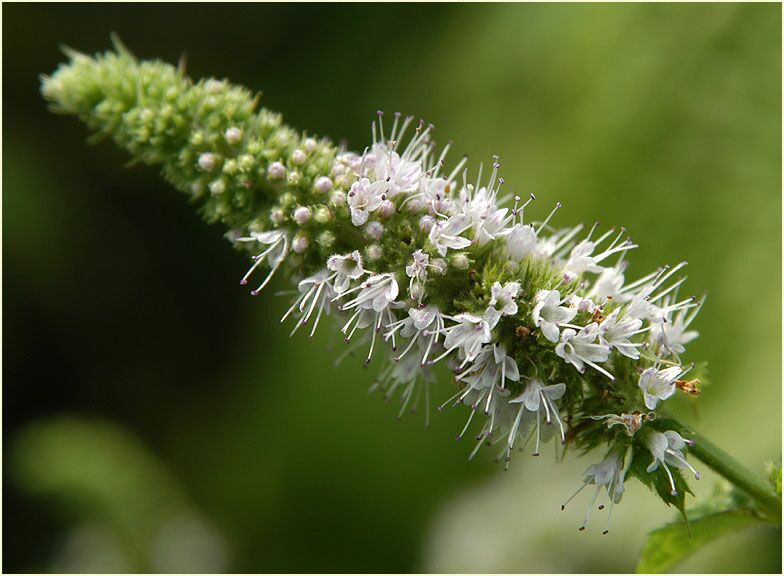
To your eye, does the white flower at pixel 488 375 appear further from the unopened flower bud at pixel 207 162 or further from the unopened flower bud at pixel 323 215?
the unopened flower bud at pixel 207 162

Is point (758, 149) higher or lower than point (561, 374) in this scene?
higher

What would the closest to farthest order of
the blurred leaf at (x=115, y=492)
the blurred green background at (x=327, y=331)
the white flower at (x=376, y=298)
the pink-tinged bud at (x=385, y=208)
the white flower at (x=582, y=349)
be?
the white flower at (x=582, y=349) < the white flower at (x=376, y=298) < the pink-tinged bud at (x=385, y=208) < the blurred green background at (x=327, y=331) < the blurred leaf at (x=115, y=492)

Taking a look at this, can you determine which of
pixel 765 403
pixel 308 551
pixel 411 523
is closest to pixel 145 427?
pixel 308 551

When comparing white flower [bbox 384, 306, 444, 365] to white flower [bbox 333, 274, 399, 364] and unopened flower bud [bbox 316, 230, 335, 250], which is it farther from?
unopened flower bud [bbox 316, 230, 335, 250]

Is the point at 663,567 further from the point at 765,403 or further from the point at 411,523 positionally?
the point at 411,523

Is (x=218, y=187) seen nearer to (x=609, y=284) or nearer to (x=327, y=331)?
(x=609, y=284)

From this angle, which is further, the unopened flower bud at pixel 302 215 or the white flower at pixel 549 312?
the unopened flower bud at pixel 302 215

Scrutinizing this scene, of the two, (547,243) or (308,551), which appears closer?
(547,243)

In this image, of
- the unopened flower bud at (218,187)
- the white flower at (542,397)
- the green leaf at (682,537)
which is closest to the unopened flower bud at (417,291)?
the white flower at (542,397)
